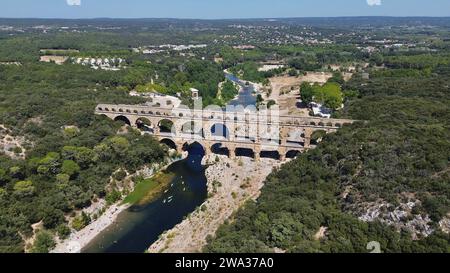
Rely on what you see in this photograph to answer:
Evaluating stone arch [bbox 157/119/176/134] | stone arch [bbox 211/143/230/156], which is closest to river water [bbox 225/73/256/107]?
stone arch [bbox 157/119/176/134]

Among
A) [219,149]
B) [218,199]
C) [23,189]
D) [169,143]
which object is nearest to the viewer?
[23,189]

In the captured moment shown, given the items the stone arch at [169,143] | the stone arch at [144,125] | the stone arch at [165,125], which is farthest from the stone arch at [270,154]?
the stone arch at [144,125]

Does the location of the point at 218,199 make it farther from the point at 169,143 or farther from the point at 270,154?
the point at 169,143

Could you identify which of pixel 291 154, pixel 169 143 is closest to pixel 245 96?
pixel 169 143

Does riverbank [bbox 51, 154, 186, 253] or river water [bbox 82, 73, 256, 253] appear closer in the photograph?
riverbank [bbox 51, 154, 186, 253]

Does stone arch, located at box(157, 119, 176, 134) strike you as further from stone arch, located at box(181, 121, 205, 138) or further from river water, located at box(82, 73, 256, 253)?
river water, located at box(82, 73, 256, 253)
